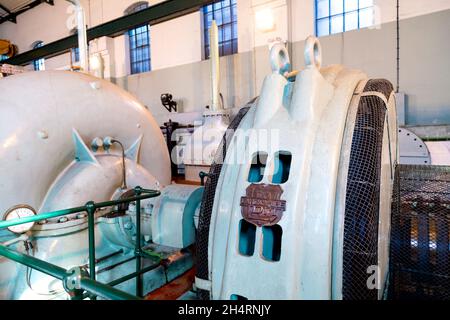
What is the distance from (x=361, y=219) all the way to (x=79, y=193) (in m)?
1.66

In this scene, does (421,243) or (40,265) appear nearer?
(40,265)

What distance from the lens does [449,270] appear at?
1231 millimetres

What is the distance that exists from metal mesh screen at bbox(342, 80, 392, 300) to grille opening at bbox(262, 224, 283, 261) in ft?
0.83

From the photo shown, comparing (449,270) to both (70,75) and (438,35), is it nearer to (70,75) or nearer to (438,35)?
(70,75)

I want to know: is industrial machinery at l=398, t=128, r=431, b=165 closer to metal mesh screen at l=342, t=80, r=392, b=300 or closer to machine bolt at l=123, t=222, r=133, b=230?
metal mesh screen at l=342, t=80, r=392, b=300

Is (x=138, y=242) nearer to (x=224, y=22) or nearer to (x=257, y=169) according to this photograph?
(x=257, y=169)

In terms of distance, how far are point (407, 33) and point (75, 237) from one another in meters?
5.49

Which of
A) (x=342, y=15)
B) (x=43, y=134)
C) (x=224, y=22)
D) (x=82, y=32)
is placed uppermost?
(x=224, y=22)

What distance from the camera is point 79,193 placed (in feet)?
6.29

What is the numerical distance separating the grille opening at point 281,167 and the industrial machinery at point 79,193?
751 millimetres

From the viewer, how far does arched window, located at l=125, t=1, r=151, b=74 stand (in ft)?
27.3

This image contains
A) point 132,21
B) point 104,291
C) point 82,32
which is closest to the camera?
point 104,291

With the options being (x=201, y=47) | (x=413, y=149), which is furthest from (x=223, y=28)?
(x=413, y=149)
